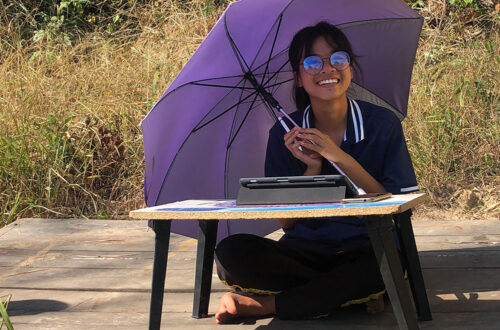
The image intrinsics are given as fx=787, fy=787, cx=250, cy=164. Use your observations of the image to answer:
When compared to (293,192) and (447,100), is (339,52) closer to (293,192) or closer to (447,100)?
(293,192)

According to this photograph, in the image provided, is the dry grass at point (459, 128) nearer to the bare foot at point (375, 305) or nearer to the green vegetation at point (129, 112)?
the green vegetation at point (129, 112)

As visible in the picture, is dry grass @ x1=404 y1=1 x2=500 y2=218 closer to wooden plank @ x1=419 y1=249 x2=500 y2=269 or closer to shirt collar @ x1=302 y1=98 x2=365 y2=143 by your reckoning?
wooden plank @ x1=419 y1=249 x2=500 y2=269

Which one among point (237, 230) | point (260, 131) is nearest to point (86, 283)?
point (237, 230)

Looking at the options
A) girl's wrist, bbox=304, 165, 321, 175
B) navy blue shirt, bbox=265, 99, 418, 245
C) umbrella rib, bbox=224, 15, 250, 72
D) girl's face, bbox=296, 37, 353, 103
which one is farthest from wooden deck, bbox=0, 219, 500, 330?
umbrella rib, bbox=224, 15, 250, 72

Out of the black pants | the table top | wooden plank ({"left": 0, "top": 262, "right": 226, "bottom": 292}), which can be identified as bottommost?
wooden plank ({"left": 0, "top": 262, "right": 226, "bottom": 292})

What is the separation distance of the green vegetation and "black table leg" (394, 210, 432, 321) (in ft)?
7.51

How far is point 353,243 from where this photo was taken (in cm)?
297

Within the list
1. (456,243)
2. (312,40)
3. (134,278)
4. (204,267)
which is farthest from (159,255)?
(456,243)

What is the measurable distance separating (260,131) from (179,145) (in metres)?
0.37

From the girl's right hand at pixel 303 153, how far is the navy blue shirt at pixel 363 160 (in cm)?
8

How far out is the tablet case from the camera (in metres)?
2.38

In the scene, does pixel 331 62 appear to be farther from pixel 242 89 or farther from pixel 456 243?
pixel 456 243

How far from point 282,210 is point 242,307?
0.83 m

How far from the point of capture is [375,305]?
2.93 m
